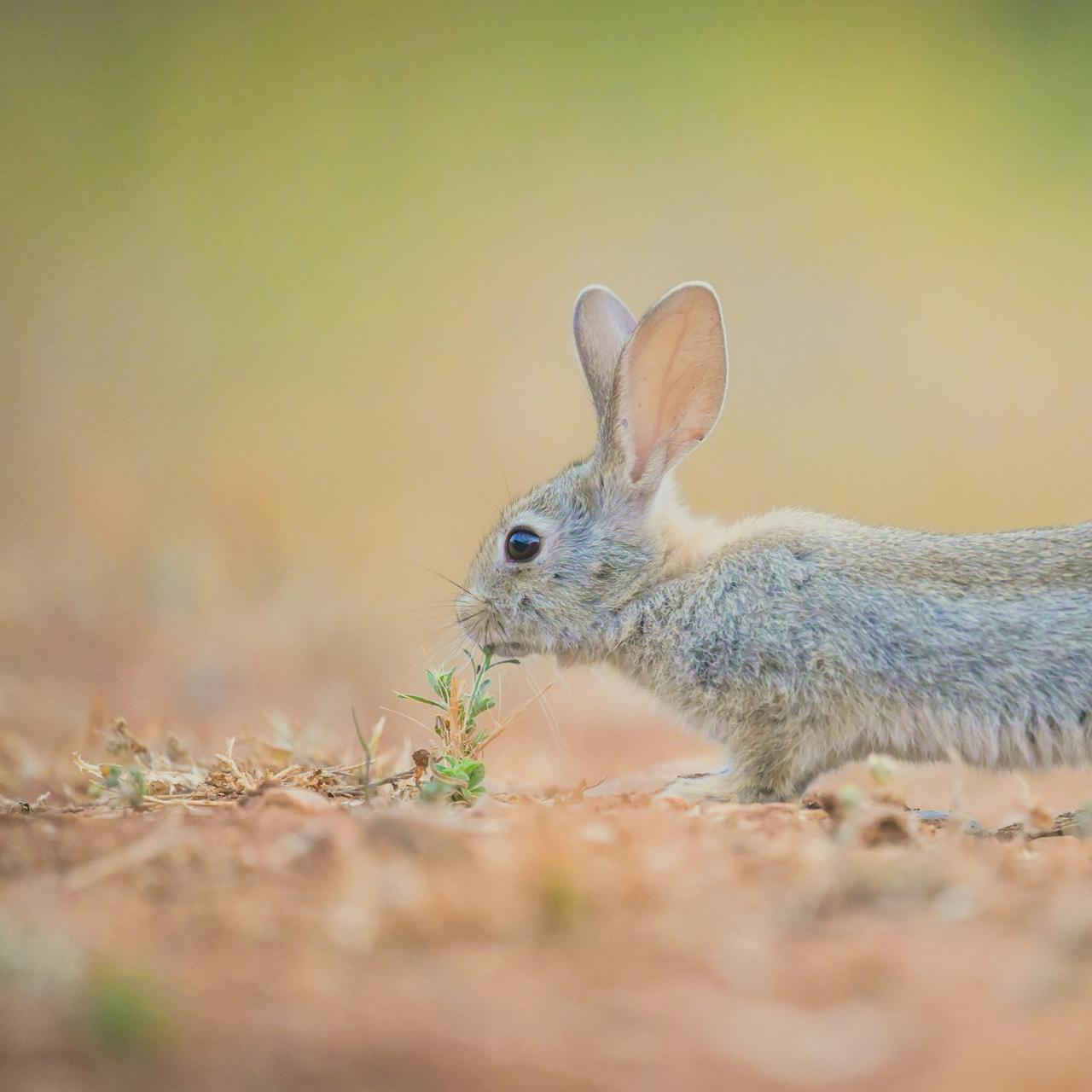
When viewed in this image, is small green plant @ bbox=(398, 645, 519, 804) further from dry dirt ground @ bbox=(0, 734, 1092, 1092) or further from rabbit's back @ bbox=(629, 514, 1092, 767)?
rabbit's back @ bbox=(629, 514, 1092, 767)

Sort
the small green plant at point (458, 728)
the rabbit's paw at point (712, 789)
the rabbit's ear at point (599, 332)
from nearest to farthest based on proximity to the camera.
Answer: the small green plant at point (458, 728) < the rabbit's paw at point (712, 789) < the rabbit's ear at point (599, 332)

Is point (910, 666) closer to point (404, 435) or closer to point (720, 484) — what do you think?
point (720, 484)

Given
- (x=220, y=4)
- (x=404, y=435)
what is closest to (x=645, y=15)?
(x=220, y=4)

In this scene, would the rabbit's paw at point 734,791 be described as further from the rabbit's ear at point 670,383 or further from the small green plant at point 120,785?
the small green plant at point 120,785

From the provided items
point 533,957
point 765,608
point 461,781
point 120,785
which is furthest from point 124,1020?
point 765,608

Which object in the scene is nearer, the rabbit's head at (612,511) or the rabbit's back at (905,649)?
the rabbit's back at (905,649)

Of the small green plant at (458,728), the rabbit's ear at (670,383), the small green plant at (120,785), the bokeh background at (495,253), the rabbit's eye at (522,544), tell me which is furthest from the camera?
the bokeh background at (495,253)

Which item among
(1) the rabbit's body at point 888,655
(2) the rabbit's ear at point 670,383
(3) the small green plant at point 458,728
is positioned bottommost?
(3) the small green plant at point 458,728

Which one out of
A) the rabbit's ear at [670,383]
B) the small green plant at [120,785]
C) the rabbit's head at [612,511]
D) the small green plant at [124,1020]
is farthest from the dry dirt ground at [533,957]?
the rabbit's ear at [670,383]
